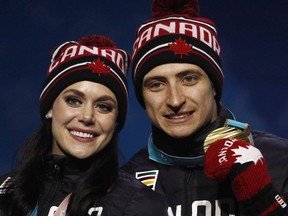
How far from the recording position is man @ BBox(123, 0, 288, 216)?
6.40 ft

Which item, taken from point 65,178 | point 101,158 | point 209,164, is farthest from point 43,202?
point 209,164

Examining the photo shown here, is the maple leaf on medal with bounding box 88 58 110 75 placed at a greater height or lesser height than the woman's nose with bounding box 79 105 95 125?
greater

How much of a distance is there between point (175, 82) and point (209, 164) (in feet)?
1.51

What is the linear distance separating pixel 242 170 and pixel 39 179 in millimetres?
949

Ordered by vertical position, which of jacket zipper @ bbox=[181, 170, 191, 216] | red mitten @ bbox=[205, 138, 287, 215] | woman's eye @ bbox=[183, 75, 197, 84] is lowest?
jacket zipper @ bbox=[181, 170, 191, 216]

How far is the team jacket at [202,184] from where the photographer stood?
2.11 metres

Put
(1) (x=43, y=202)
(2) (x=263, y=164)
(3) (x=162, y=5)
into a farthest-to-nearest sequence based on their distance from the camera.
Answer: (3) (x=162, y=5), (1) (x=43, y=202), (2) (x=263, y=164)

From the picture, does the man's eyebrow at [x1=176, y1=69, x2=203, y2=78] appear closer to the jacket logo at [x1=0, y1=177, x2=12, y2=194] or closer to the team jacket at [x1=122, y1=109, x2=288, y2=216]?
the team jacket at [x1=122, y1=109, x2=288, y2=216]

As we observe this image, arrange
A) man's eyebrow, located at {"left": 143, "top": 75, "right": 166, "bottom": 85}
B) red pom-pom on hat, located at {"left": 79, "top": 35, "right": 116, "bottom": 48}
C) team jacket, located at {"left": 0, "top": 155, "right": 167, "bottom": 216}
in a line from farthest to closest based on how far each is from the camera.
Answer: red pom-pom on hat, located at {"left": 79, "top": 35, "right": 116, "bottom": 48}
man's eyebrow, located at {"left": 143, "top": 75, "right": 166, "bottom": 85}
team jacket, located at {"left": 0, "top": 155, "right": 167, "bottom": 216}

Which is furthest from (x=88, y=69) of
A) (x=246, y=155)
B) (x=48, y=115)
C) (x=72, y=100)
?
(x=246, y=155)

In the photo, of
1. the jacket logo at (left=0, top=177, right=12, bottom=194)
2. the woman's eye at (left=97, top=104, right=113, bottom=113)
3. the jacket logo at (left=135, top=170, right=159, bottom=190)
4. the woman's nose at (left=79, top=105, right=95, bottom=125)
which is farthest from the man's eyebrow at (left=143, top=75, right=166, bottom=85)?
the jacket logo at (left=0, top=177, right=12, bottom=194)

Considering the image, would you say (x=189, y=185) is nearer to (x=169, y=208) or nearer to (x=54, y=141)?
(x=169, y=208)

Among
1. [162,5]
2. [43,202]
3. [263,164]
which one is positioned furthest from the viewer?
[162,5]

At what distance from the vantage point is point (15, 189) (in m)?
2.22
